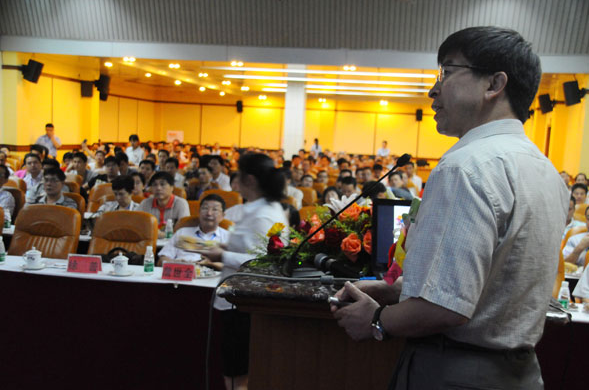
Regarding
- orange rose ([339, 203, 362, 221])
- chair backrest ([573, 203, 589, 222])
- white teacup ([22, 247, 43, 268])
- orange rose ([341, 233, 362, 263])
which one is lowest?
white teacup ([22, 247, 43, 268])

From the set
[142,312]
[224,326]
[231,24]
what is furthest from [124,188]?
[231,24]

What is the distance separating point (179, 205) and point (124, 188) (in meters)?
0.58

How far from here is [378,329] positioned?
1209 mm

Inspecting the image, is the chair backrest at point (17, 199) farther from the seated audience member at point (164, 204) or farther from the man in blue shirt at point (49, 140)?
the man in blue shirt at point (49, 140)

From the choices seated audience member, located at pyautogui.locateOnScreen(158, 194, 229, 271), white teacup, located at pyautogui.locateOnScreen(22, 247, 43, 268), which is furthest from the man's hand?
seated audience member, located at pyautogui.locateOnScreen(158, 194, 229, 271)

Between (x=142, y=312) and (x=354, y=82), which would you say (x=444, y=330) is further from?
(x=354, y=82)

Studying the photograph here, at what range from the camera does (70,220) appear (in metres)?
4.51

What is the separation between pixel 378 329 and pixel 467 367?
188 millimetres

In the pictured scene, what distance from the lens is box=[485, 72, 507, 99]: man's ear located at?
120 centimetres

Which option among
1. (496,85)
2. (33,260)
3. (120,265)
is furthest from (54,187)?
(496,85)

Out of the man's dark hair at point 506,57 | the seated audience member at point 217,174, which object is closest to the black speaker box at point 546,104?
the seated audience member at point 217,174

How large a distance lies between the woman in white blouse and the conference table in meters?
0.29

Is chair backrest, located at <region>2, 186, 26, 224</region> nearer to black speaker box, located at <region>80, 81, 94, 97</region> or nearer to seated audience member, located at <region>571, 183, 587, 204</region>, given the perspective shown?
seated audience member, located at <region>571, 183, 587, 204</region>

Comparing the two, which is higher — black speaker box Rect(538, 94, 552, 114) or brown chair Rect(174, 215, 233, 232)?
black speaker box Rect(538, 94, 552, 114)
